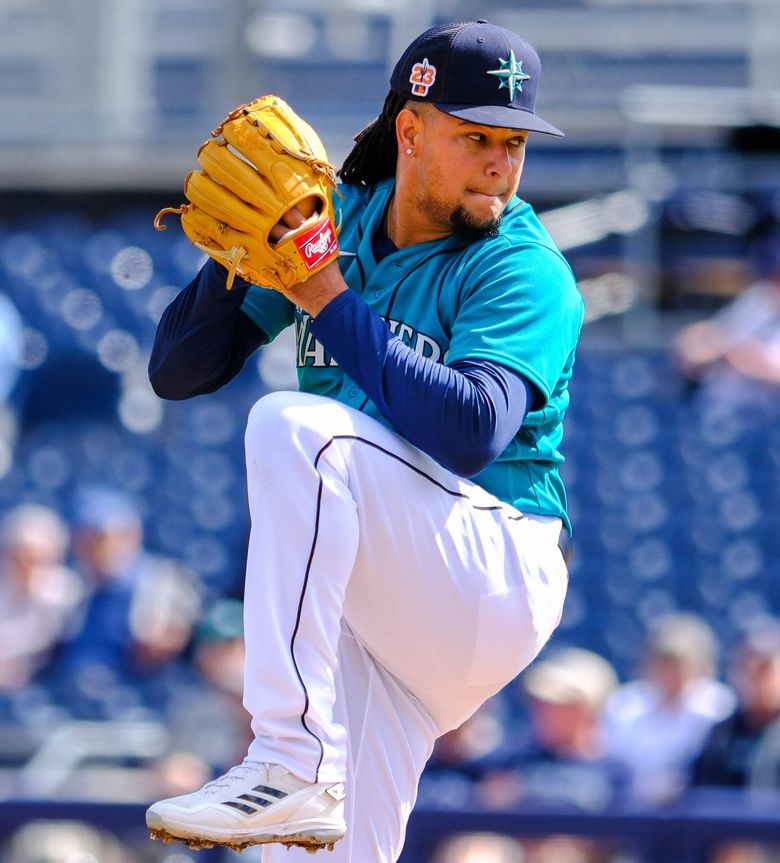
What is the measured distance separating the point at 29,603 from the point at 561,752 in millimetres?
2353

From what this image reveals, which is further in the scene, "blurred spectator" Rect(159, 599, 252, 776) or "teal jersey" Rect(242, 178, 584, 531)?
"blurred spectator" Rect(159, 599, 252, 776)

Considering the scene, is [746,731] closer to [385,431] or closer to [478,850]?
[478,850]

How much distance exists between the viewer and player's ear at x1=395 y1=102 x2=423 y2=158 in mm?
2281

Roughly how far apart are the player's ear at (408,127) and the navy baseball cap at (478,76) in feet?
0.12

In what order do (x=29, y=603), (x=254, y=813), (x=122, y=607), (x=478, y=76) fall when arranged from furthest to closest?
(x=29, y=603) < (x=122, y=607) < (x=478, y=76) < (x=254, y=813)

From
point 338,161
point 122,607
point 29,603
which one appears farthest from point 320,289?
point 338,161

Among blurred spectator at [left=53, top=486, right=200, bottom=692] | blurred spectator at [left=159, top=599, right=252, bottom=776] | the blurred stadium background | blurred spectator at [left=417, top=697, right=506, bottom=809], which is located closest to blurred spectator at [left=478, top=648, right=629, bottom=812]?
blurred spectator at [left=417, top=697, right=506, bottom=809]

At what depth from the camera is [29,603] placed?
5930mm

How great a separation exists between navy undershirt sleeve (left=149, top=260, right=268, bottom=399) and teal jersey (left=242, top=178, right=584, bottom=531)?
113mm

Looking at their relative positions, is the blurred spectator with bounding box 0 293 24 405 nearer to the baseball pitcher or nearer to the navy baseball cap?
the baseball pitcher

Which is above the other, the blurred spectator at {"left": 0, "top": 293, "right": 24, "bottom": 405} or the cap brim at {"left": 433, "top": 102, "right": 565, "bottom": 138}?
the cap brim at {"left": 433, "top": 102, "right": 565, "bottom": 138}

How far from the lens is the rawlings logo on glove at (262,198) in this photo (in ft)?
6.75

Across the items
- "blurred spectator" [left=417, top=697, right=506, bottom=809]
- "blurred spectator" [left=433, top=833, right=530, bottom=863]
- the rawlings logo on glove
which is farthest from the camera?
"blurred spectator" [left=417, top=697, right=506, bottom=809]

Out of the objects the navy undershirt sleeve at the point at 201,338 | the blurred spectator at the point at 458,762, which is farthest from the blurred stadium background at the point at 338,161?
the navy undershirt sleeve at the point at 201,338
